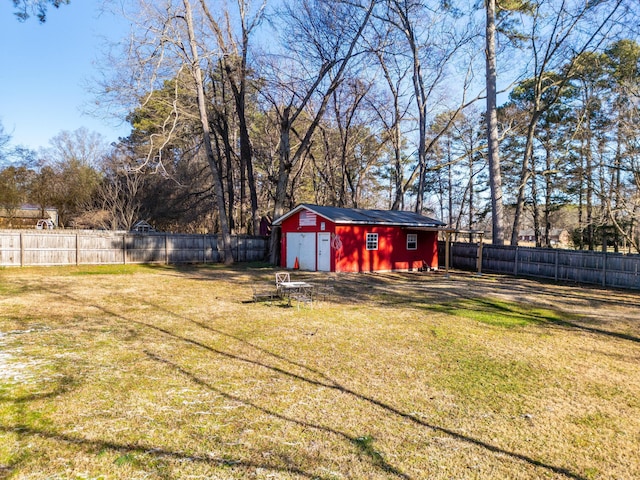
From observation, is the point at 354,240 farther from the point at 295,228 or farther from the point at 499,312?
the point at 499,312

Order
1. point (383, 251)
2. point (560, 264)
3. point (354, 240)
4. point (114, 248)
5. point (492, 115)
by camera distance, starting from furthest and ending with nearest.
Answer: point (114, 248)
point (492, 115)
point (383, 251)
point (354, 240)
point (560, 264)

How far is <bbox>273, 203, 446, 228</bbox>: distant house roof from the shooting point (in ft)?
60.6

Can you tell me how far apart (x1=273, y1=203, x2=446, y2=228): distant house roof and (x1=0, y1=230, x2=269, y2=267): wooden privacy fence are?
476 cm

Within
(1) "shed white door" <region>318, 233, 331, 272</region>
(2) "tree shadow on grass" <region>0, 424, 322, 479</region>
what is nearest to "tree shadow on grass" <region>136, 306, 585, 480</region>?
(2) "tree shadow on grass" <region>0, 424, 322, 479</region>

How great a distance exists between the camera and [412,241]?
69.4 feet

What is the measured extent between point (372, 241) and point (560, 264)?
8.80 m

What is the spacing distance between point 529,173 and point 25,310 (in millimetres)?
23851

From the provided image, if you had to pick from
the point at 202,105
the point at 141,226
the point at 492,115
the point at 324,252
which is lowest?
the point at 324,252

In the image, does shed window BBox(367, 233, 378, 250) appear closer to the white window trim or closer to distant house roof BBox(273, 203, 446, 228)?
the white window trim

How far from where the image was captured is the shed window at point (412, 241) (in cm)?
2103

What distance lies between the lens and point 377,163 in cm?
3503

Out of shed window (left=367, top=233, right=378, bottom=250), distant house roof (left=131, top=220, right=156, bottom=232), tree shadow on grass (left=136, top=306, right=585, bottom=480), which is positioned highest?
distant house roof (left=131, top=220, right=156, bottom=232)

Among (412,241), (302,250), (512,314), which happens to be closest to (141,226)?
(302,250)

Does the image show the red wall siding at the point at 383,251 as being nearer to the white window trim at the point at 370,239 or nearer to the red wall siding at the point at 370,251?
the red wall siding at the point at 370,251
